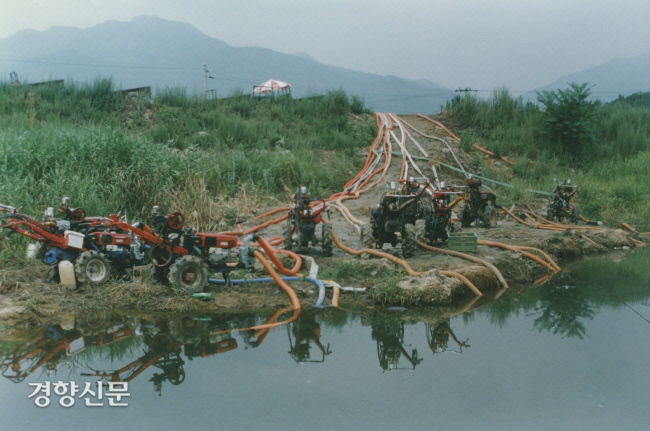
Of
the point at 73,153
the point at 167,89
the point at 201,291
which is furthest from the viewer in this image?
the point at 167,89

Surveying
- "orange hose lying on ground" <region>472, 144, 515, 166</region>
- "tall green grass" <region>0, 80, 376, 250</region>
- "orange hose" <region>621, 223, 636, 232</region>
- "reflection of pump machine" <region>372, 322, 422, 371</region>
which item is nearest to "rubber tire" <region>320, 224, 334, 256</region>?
"reflection of pump machine" <region>372, 322, 422, 371</region>

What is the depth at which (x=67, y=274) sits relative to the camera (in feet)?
20.6

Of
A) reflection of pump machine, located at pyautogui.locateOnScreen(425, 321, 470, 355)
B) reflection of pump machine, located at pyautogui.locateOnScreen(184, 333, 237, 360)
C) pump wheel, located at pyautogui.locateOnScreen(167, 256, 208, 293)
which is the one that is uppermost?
pump wheel, located at pyautogui.locateOnScreen(167, 256, 208, 293)

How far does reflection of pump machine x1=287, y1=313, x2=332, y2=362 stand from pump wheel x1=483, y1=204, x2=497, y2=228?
6472mm

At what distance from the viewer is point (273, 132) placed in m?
16.9

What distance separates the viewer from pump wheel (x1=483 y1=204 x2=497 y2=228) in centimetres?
1129

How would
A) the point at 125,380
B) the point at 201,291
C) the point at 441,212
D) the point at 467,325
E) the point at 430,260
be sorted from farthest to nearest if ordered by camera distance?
the point at 441,212, the point at 430,260, the point at 201,291, the point at 467,325, the point at 125,380

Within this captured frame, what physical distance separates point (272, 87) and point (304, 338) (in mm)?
18686

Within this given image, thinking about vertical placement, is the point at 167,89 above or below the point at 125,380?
above

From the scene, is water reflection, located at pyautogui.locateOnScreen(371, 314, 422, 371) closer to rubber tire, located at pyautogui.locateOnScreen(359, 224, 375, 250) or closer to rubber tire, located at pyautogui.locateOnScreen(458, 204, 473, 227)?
rubber tire, located at pyautogui.locateOnScreen(359, 224, 375, 250)

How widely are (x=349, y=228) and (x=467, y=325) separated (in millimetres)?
5038

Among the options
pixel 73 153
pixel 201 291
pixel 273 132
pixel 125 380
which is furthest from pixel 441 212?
pixel 273 132

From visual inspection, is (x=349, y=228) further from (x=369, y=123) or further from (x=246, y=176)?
(x=369, y=123)

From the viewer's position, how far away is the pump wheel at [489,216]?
11.3 metres
